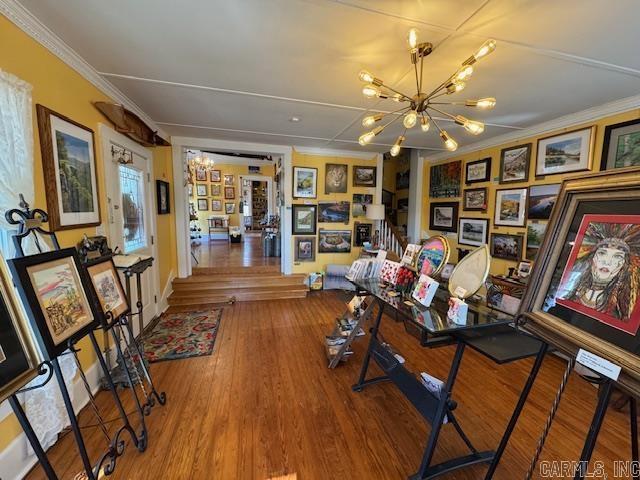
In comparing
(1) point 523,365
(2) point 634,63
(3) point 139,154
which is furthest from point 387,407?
(3) point 139,154

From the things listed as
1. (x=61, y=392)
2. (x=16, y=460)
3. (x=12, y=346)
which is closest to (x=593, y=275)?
(x=12, y=346)

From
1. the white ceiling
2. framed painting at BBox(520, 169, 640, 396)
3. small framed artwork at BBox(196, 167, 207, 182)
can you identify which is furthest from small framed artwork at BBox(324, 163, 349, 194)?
small framed artwork at BBox(196, 167, 207, 182)

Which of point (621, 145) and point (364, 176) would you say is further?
point (364, 176)

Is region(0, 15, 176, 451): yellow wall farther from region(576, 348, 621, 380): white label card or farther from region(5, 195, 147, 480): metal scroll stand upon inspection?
region(576, 348, 621, 380): white label card

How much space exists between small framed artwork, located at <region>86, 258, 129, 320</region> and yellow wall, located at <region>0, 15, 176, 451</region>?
54 cm

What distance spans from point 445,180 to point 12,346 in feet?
17.2

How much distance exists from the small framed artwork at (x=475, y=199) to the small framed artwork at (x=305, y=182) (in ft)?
8.41

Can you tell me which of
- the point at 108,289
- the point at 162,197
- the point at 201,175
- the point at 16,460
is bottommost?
the point at 16,460

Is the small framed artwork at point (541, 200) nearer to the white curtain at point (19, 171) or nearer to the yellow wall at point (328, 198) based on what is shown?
the yellow wall at point (328, 198)

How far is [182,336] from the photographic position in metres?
3.09

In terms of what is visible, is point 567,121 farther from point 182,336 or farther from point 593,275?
point 182,336

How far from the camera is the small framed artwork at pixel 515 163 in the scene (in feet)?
11.1

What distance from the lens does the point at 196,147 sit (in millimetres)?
4289

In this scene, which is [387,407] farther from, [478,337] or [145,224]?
[145,224]
